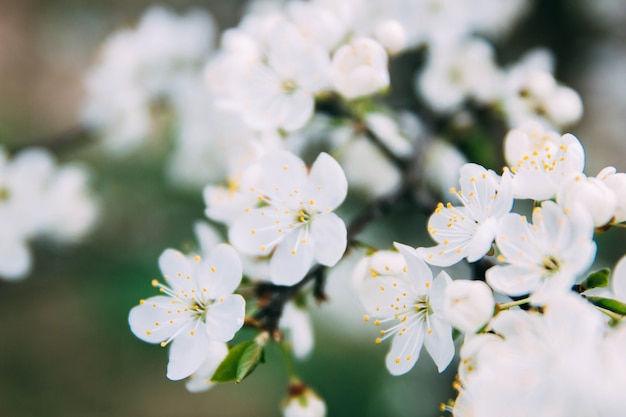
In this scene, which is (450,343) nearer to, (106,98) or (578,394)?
(578,394)

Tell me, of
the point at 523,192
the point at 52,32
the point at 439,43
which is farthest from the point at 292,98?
the point at 52,32

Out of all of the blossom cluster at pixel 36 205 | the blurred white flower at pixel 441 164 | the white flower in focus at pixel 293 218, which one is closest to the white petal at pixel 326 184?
the white flower in focus at pixel 293 218

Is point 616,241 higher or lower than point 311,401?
higher

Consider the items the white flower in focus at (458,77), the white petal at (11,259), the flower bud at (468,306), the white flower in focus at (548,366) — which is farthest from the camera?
the white flower in focus at (458,77)

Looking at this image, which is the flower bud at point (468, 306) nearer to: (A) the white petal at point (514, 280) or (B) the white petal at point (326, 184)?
(A) the white petal at point (514, 280)

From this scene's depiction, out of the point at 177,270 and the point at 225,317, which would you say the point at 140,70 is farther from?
the point at 225,317

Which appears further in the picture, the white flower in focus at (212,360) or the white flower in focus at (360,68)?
the white flower in focus at (360,68)
